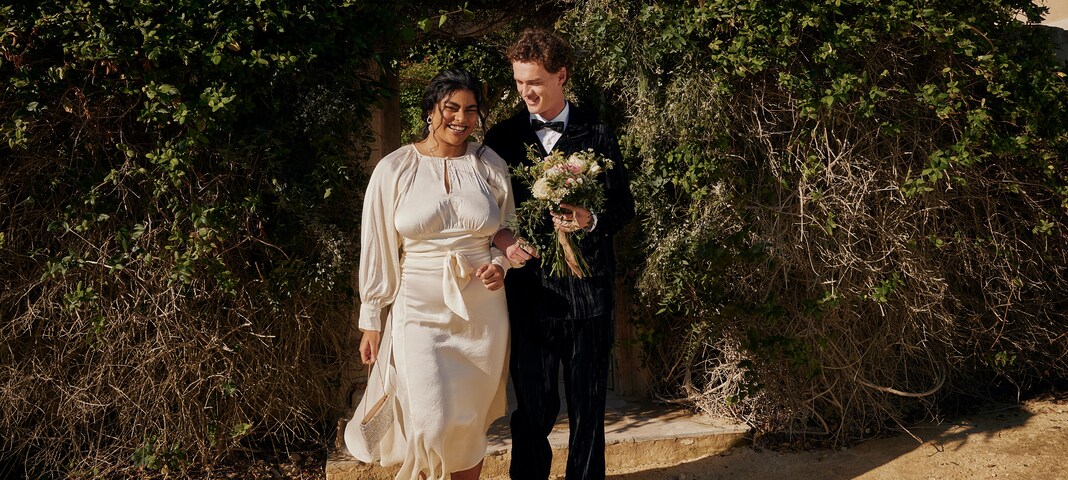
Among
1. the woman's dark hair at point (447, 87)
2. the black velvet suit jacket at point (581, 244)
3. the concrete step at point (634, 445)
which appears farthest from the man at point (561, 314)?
the concrete step at point (634, 445)

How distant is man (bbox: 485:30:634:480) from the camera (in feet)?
10.9

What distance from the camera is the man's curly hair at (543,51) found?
3.17m

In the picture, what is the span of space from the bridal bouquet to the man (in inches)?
3.1

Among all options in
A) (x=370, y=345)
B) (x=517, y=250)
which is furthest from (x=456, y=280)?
(x=370, y=345)

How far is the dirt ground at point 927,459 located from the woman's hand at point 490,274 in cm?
148

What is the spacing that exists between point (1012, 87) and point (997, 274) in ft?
3.48

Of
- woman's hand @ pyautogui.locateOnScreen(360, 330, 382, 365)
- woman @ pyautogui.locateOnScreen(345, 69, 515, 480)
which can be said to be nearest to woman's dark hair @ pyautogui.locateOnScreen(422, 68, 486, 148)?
woman @ pyautogui.locateOnScreen(345, 69, 515, 480)

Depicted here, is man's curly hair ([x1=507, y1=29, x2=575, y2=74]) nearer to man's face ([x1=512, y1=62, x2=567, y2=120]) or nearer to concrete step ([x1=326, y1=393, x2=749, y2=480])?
man's face ([x1=512, y1=62, x2=567, y2=120])

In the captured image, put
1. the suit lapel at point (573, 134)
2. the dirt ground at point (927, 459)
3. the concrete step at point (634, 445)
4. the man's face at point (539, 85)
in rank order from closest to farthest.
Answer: the man's face at point (539, 85), the suit lapel at point (573, 134), the concrete step at point (634, 445), the dirt ground at point (927, 459)

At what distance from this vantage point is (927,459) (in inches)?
166

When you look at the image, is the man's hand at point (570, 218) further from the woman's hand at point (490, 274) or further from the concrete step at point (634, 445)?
the concrete step at point (634, 445)

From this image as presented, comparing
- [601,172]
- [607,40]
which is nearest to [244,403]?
[601,172]

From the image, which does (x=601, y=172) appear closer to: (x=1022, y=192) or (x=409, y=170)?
(x=409, y=170)

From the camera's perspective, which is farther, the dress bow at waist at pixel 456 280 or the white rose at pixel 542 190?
the dress bow at waist at pixel 456 280
